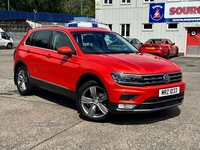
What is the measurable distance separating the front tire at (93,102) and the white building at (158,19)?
796 inches

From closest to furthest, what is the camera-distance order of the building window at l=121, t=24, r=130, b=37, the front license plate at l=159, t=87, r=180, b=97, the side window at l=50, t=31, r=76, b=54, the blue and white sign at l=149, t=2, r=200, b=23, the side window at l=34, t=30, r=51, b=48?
the front license plate at l=159, t=87, r=180, b=97, the side window at l=50, t=31, r=76, b=54, the side window at l=34, t=30, r=51, b=48, the blue and white sign at l=149, t=2, r=200, b=23, the building window at l=121, t=24, r=130, b=37

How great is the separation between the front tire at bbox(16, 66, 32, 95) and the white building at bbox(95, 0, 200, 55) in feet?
62.6

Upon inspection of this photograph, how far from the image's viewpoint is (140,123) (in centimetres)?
520

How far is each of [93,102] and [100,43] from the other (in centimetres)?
143

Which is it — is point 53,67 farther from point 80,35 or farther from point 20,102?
point 20,102

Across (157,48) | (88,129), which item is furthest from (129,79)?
(157,48)

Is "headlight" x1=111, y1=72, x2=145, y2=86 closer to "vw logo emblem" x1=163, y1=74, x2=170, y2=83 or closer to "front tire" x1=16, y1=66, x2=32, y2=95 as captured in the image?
"vw logo emblem" x1=163, y1=74, x2=170, y2=83

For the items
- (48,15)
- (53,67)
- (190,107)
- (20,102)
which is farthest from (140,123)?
(48,15)

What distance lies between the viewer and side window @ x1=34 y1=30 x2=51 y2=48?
21.8ft

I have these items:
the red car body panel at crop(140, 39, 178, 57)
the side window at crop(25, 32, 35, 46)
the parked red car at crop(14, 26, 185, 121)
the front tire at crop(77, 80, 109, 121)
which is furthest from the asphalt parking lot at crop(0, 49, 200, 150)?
the red car body panel at crop(140, 39, 178, 57)

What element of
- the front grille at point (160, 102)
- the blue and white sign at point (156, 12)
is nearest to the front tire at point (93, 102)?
the front grille at point (160, 102)

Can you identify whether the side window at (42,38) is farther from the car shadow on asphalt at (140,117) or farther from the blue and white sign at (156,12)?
the blue and white sign at (156,12)

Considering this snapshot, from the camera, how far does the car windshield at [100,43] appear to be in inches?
228

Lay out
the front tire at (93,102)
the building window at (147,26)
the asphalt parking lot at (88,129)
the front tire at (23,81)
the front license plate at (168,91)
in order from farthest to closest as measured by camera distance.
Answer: the building window at (147,26), the front tire at (23,81), the front tire at (93,102), the front license plate at (168,91), the asphalt parking lot at (88,129)
